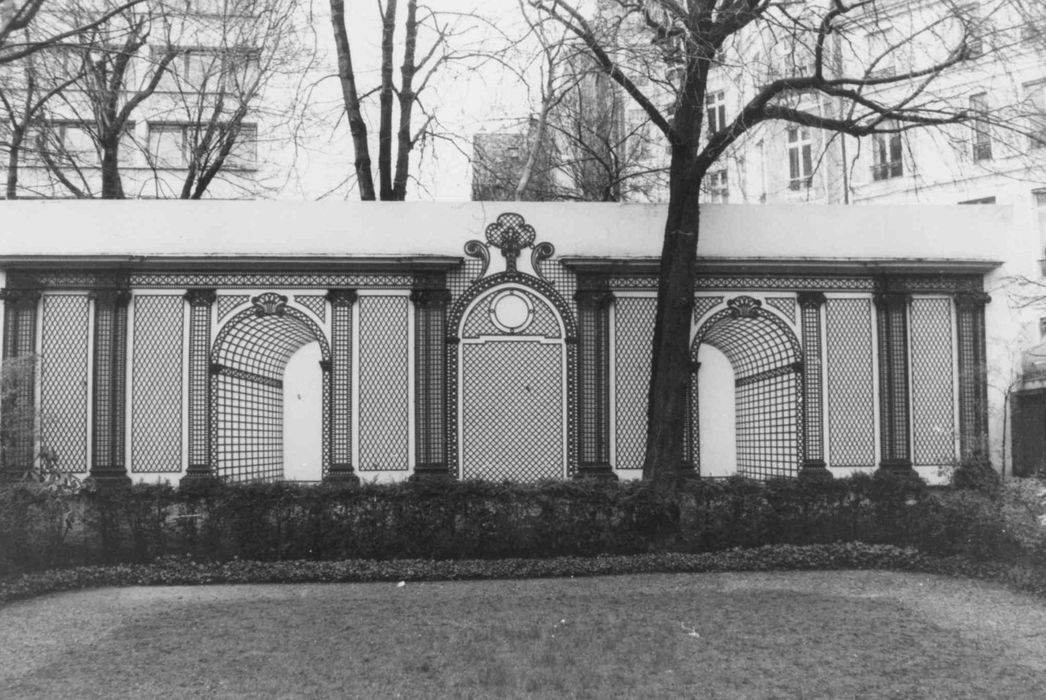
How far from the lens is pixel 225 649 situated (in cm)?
593

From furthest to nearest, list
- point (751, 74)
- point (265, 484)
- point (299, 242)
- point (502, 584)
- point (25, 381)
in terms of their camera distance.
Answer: point (299, 242) → point (25, 381) → point (751, 74) → point (265, 484) → point (502, 584)

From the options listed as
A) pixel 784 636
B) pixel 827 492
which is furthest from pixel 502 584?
pixel 827 492

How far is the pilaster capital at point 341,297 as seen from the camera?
1194 centimetres

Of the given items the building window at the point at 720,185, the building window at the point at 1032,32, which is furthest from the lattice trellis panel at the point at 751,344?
the building window at the point at 720,185

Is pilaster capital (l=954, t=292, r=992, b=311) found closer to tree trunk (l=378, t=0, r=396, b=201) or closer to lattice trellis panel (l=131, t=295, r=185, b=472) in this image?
tree trunk (l=378, t=0, r=396, b=201)

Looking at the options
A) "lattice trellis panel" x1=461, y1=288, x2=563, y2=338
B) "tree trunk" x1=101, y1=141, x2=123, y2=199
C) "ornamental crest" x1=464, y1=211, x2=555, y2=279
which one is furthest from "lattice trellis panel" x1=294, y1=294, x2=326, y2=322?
"tree trunk" x1=101, y1=141, x2=123, y2=199

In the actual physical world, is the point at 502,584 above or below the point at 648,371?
below

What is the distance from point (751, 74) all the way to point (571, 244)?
11.5ft

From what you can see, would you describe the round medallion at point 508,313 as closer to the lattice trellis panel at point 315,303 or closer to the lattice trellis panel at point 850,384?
the lattice trellis panel at point 315,303

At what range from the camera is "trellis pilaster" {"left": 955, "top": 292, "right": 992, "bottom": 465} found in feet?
40.0

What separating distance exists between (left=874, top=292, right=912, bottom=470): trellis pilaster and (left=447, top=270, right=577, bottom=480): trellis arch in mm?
4243

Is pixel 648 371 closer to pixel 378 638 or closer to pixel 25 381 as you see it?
pixel 378 638

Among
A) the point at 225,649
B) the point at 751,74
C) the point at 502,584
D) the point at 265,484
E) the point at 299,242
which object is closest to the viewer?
the point at 225,649

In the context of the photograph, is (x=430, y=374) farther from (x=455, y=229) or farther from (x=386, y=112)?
(x=386, y=112)
